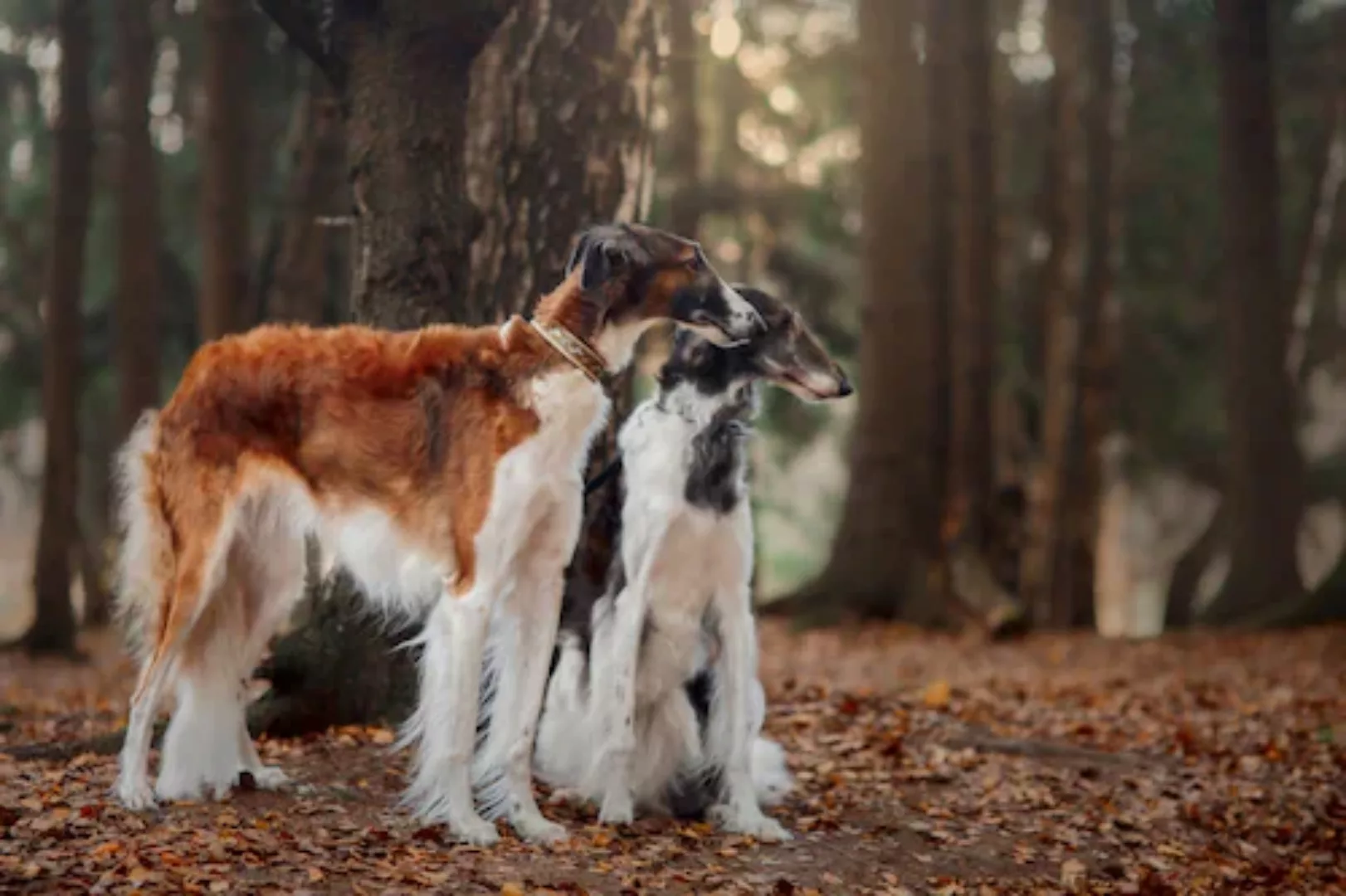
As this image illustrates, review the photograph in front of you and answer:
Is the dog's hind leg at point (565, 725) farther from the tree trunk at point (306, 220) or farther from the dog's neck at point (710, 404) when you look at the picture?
the tree trunk at point (306, 220)

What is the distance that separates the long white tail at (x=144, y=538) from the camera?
5.93 metres

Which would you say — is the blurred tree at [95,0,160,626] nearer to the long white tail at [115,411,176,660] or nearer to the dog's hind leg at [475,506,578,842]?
the long white tail at [115,411,176,660]

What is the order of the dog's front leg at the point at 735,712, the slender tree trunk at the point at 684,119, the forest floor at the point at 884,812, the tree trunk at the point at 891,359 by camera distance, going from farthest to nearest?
the slender tree trunk at the point at 684,119 → the tree trunk at the point at 891,359 → the dog's front leg at the point at 735,712 → the forest floor at the point at 884,812

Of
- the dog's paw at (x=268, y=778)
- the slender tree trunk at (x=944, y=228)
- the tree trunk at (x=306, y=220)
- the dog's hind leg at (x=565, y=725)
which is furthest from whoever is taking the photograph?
the slender tree trunk at (x=944, y=228)

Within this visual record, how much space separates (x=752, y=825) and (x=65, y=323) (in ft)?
34.0

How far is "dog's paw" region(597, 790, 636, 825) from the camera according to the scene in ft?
20.2

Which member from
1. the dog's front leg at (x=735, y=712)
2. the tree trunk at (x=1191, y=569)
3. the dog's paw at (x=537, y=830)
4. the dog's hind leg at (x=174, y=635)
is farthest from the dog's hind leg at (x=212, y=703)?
the tree trunk at (x=1191, y=569)

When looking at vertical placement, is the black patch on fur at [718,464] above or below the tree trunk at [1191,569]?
above

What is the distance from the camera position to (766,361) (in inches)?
244

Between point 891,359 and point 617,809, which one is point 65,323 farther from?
point 617,809

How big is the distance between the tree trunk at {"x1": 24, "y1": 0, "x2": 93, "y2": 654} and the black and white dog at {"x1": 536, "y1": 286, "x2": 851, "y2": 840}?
29.9 feet

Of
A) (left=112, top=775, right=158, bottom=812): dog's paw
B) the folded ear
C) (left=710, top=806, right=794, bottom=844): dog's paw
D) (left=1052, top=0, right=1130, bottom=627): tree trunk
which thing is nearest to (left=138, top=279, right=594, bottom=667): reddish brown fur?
the folded ear

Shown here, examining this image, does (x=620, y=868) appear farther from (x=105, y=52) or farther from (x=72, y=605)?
(x=105, y=52)

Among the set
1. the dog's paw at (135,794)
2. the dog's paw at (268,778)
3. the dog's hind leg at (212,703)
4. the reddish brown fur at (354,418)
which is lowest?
the dog's paw at (268,778)
